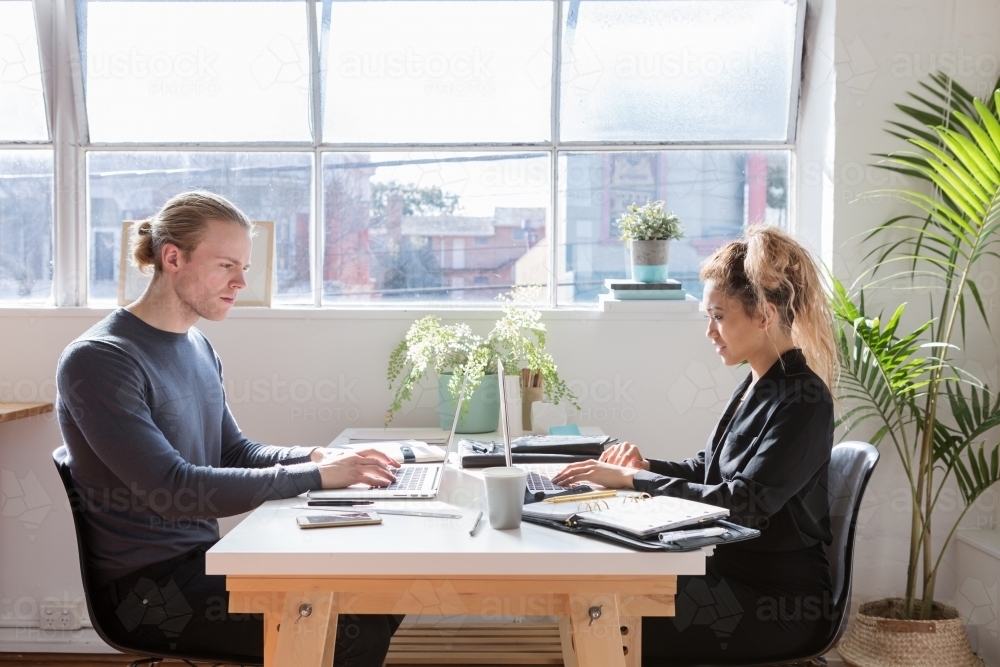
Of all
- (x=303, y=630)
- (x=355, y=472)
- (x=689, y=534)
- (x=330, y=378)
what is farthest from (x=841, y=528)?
(x=330, y=378)

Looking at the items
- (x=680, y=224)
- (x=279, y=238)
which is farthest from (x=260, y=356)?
(x=680, y=224)

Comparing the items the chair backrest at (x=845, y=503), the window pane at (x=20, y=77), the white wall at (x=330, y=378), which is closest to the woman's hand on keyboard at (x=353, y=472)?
the chair backrest at (x=845, y=503)

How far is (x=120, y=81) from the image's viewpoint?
3.45m

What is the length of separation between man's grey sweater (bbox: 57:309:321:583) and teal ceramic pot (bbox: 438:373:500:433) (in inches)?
35.4

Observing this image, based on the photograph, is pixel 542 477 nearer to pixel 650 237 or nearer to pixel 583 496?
pixel 583 496

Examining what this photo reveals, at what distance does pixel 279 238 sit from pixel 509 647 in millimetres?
1616

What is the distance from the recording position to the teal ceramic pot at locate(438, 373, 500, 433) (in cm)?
294

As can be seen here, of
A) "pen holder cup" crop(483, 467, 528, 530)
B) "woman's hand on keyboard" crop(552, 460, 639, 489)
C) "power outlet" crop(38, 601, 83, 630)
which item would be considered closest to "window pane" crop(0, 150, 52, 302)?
"power outlet" crop(38, 601, 83, 630)

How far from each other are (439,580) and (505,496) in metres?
0.19

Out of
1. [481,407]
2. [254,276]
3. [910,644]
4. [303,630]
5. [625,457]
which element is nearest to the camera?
[303,630]

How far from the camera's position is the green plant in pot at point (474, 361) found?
2.92 m

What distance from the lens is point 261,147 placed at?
11.3 feet

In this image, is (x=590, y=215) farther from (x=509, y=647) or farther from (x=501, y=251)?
(x=509, y=647)

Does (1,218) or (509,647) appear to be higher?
(1,218)
